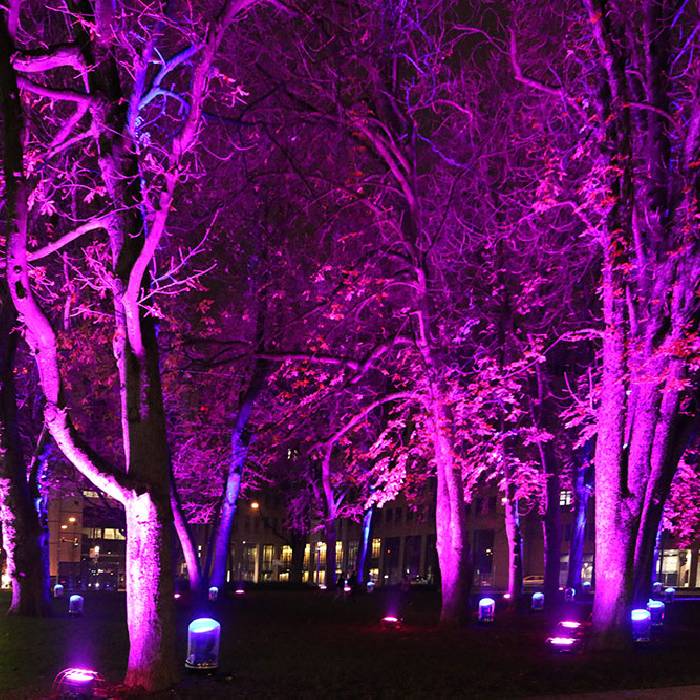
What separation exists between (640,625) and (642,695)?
5521 mm

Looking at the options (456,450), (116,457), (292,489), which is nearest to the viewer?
(456,450)

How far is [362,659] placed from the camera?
45.3 ft

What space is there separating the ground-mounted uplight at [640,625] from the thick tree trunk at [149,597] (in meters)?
8.54

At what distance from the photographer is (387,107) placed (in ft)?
59.1

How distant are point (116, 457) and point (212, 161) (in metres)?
17.7

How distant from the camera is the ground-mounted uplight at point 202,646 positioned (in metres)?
11.3

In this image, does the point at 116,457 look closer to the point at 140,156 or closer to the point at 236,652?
the point at 236,652

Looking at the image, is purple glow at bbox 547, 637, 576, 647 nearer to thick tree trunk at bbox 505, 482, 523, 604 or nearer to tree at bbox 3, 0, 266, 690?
tree at bbox 3, 0, 266, 690

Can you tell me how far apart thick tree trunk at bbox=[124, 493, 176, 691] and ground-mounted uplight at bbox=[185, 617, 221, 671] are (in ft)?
2.99

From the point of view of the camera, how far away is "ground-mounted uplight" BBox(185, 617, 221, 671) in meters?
11.3

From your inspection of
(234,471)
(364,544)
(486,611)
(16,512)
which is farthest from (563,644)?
(364,544)

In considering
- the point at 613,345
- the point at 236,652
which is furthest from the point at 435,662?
the point at 613,345

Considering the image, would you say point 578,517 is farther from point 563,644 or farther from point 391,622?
point 563,644

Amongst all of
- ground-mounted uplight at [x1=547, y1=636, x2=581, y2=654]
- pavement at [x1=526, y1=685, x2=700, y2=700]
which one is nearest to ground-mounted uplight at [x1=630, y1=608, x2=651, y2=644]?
ground-mounted uplight at [x1=547, y1=636, x2=581, y2=654]
